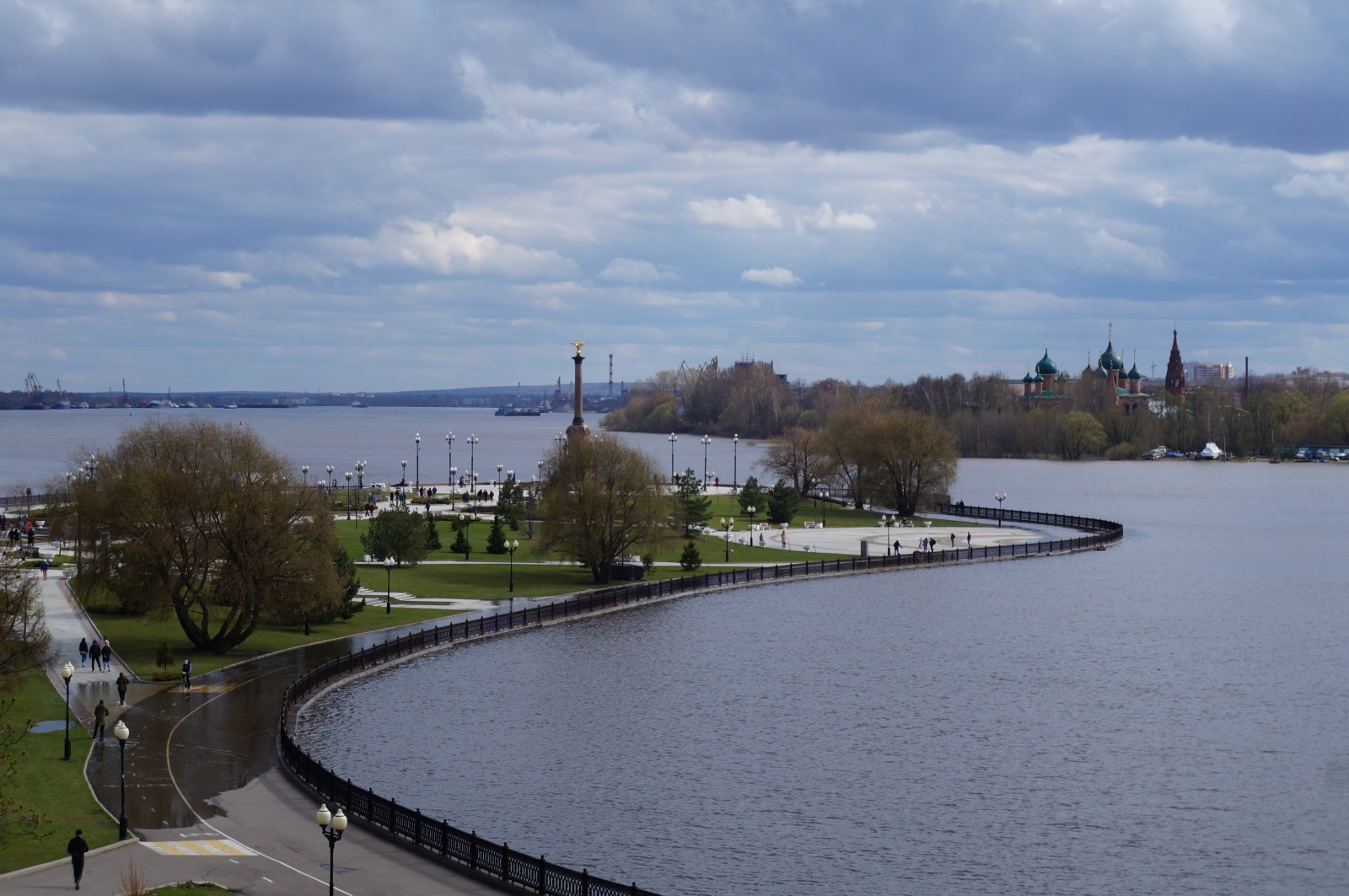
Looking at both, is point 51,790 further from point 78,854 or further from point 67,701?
point 78,854

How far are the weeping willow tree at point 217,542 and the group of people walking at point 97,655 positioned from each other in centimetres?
251

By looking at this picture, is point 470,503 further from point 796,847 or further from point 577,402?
point 796,847

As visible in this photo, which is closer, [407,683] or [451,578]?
[407,683]

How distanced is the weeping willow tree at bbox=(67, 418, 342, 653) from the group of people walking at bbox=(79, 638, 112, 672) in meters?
2.51

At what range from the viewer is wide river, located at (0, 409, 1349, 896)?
31.3 meters

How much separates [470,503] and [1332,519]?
70.3m

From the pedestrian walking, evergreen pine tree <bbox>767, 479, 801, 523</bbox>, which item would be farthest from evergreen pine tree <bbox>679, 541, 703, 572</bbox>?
the pedestrian walking

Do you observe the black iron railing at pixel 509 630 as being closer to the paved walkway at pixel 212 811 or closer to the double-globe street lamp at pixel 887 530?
the paved walkway at pixel 212 811

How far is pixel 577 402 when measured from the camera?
438 ft

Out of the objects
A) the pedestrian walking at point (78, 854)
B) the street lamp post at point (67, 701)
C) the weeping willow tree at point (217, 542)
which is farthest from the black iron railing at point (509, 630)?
the pedestrian walking at point (78, 854)

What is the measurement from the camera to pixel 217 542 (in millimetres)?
49531

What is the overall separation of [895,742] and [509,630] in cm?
2119

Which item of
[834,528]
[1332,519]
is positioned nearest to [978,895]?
[834,528]

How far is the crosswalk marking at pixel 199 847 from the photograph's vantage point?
2833cm
